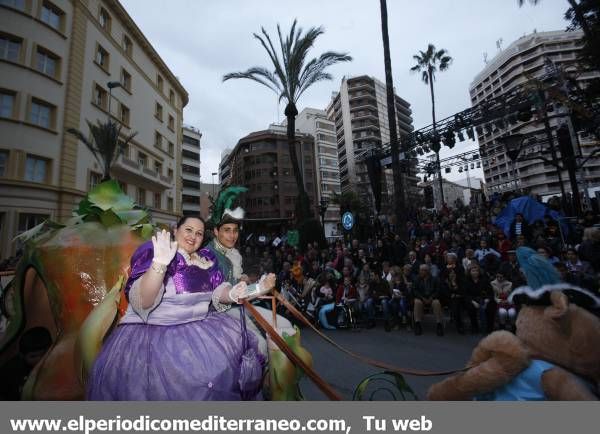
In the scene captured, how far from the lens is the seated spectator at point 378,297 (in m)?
6.85

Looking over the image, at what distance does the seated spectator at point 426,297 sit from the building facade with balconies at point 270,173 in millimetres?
43053

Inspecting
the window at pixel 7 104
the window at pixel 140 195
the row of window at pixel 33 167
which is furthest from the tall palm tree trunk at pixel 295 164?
the window at pixel 140 195

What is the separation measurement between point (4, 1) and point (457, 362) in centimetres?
2049

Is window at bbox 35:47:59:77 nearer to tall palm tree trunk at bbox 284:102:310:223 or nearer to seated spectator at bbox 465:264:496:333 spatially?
tall palm tree trunk at bbox 284:102:310:223

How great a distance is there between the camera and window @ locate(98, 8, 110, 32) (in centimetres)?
1827

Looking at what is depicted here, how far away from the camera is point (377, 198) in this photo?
53.1 ft

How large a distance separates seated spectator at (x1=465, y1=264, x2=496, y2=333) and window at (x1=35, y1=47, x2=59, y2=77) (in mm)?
18806

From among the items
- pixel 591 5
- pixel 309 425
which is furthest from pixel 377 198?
pixel 309 425

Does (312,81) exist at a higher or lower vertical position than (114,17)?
lower

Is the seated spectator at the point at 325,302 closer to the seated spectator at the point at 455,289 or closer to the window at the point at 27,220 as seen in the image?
the seated spectator at the point at 455,289

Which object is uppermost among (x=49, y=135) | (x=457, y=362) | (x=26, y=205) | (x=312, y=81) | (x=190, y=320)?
(x=312, y=81)

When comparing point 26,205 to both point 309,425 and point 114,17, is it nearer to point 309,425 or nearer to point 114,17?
point 114,17

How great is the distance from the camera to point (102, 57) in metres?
18.2

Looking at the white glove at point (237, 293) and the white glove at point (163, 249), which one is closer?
the white glove at point (163, 249)
